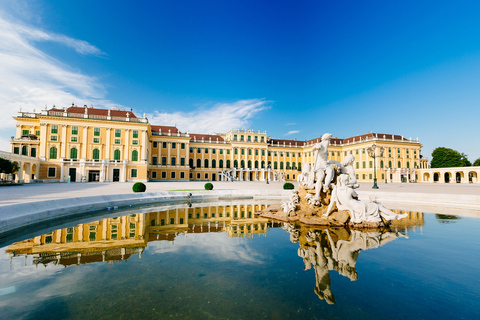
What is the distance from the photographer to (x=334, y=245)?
19.6 ft

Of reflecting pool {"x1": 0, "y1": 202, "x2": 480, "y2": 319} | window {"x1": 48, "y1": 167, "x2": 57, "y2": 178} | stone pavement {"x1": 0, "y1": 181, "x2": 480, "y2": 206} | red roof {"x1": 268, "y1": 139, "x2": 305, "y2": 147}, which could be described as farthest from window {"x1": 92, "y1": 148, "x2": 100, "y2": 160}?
red roof {"x1": 268, "y1": 139, "x2": 305, "y2": 147}

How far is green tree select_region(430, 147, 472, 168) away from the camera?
190 feet

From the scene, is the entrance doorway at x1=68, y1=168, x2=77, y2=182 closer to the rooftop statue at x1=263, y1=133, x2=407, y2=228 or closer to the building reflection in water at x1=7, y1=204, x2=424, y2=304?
the building reflection in water at x1=7, y1=204, x2=424, y2=304

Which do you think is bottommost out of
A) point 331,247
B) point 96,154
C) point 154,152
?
point 331,247

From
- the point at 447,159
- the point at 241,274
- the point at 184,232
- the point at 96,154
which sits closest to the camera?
the point at 241,274

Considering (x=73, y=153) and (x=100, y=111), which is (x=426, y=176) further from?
Result: (x=73, y=153)

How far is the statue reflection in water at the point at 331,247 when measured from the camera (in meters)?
4.29

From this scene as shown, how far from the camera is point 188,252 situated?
221 inches

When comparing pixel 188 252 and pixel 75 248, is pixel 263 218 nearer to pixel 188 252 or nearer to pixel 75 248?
pixel 188 252

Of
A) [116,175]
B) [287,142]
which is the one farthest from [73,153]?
[287,142]

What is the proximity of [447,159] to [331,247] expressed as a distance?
7308 cm

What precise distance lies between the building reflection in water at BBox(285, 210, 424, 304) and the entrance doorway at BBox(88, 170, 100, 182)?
3801 cm

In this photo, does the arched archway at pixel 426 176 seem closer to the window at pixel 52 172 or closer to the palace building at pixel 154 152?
the palace building at pixel 154 152

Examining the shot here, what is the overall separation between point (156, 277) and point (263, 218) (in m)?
6.26
